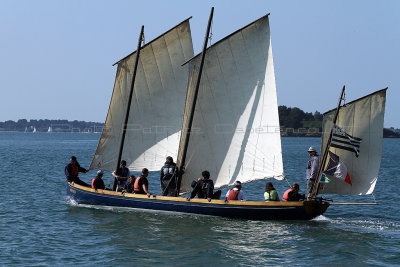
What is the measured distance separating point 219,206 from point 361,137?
23.3 ft

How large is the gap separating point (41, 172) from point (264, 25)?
1541 inches

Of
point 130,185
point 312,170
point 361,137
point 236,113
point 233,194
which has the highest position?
point 236,113

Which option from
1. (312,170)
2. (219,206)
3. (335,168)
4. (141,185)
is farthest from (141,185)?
(335,168)

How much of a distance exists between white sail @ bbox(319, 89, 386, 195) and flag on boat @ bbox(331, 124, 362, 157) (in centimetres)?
9

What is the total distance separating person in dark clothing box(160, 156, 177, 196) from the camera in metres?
29.5

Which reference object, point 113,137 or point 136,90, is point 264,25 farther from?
point 113,137

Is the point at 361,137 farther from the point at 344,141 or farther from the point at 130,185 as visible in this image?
the point at 130,185

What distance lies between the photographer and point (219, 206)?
27.8 m

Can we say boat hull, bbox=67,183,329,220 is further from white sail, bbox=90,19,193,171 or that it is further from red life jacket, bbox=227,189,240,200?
white sail, bbox=90,19,193,171

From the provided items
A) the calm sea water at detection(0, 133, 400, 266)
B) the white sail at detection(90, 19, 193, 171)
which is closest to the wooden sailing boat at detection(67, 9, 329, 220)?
the white sail at detection(90, 19, 193, 171)

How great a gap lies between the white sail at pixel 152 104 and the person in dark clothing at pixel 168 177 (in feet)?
8.18

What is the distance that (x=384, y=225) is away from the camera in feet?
92.1

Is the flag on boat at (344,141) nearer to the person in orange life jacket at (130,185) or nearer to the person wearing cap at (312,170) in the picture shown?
the person wearing cap at (312,170)

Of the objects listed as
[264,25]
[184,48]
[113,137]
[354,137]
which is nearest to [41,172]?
[113,137]
